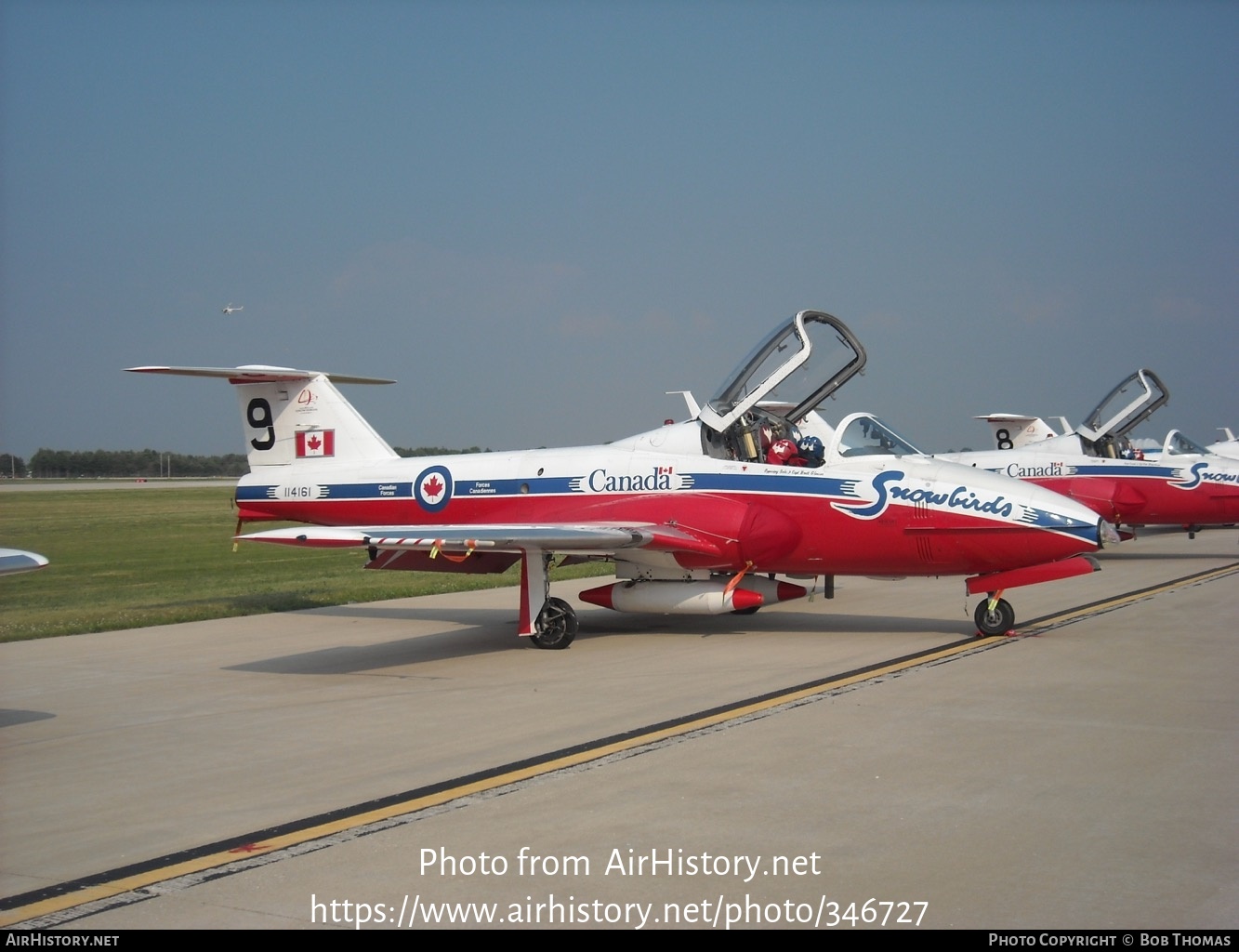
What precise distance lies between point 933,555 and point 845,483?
1.20 m

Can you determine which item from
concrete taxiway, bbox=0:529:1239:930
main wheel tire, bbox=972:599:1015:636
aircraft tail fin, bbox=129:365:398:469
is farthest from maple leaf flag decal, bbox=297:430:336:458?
main wheel tire, bbox=972:599:1015:636

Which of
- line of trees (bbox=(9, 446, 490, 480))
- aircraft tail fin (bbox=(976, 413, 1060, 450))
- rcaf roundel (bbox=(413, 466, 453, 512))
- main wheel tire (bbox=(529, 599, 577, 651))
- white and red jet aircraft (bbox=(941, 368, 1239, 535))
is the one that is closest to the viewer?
main wheel tire (bbox=(529, 599, 577, 651))

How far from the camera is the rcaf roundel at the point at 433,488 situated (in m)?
14.5

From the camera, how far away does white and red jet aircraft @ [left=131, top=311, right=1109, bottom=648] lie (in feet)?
38.7

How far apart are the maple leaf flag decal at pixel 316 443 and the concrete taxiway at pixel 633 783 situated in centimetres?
360

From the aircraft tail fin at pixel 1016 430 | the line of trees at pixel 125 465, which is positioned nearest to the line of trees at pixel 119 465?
the line of trees at pixel 125 465

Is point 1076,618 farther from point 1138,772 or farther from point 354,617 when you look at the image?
point 354,617

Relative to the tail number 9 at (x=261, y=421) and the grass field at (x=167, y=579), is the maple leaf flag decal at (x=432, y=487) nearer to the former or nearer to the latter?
the tail number 9 at (x=261, y=421)

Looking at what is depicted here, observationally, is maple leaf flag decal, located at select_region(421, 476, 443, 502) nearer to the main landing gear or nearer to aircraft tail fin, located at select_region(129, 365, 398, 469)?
Answer: aircraft tail fin, located at select_region(129, 365, 398, 469)

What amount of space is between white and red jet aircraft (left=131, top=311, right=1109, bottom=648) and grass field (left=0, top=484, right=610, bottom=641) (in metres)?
2.84

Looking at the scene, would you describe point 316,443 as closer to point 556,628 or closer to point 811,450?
point 556,628

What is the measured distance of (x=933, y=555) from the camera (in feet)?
39.8

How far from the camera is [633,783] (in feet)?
21.6
